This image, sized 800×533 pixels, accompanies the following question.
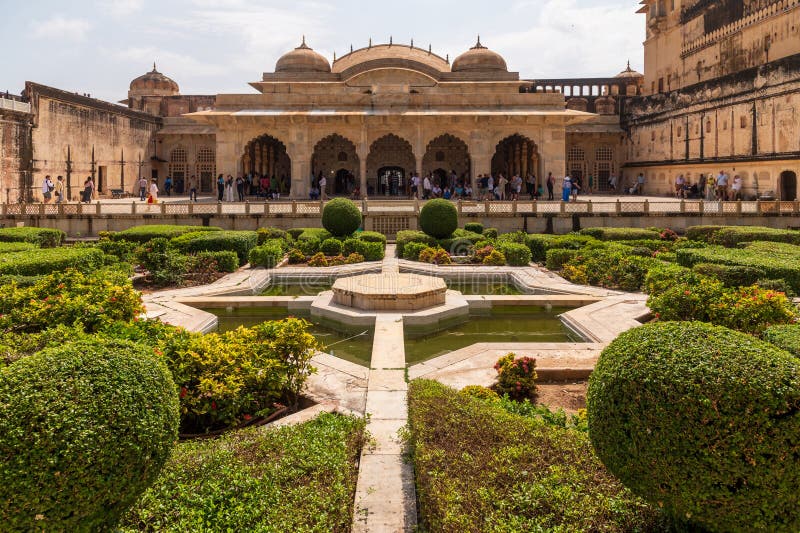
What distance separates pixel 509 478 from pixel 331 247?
460 inches

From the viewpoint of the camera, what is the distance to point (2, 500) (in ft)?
8.18

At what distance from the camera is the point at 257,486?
347 centimetres

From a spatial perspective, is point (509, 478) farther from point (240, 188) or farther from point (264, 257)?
point (240, 188)

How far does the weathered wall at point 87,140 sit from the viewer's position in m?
24.6

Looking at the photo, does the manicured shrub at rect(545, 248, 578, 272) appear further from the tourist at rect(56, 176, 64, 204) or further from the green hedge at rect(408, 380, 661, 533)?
the tourist at rect(56, 176, 64, 204)

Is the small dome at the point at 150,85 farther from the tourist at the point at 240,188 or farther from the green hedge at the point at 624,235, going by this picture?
the green hedge at the point at 624,235

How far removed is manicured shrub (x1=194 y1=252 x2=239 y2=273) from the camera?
41.5 feet

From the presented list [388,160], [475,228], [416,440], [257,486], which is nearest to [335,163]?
[388,160]

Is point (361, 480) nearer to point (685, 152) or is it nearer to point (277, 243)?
point (277, 243)

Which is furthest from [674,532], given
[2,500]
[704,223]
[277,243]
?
[704,223]

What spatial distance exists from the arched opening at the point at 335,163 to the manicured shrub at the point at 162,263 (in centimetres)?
1830

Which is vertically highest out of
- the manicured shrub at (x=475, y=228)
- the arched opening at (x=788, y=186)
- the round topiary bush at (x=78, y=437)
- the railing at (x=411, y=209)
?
the arched opening at (x=788, y=186)

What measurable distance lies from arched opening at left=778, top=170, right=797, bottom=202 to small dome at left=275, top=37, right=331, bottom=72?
73.7 ft

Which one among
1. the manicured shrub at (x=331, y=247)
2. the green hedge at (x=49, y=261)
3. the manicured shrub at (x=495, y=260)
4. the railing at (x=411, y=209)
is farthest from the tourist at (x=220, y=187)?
the manicured shrub at (x=495, y=260)
